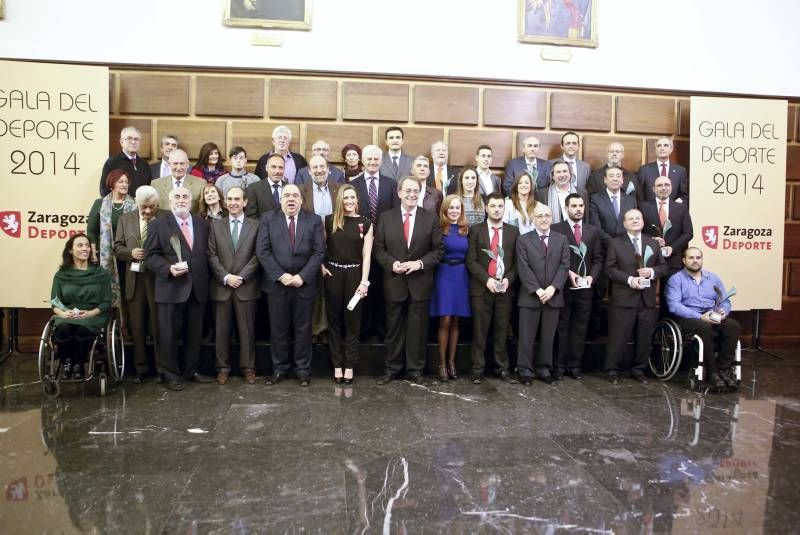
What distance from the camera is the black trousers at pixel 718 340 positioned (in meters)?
4.82

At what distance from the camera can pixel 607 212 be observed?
216 inches

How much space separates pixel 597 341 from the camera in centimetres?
561

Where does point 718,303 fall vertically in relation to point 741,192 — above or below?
below

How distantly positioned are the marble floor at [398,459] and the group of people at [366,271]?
1.26 ft

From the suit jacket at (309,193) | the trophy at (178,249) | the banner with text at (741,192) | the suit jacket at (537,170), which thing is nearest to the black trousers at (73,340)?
the trophy at (178,249)

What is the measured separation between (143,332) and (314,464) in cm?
240

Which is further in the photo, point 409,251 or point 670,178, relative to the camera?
point 670,178

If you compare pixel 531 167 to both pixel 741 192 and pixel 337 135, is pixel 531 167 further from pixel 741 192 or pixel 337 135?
pixel 741 192

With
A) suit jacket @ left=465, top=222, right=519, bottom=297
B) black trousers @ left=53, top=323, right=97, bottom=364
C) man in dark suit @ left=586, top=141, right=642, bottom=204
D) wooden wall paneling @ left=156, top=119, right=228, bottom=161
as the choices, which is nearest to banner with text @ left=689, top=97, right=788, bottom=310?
man in dark suit @ left=586, top=141, right=642, bottom=204

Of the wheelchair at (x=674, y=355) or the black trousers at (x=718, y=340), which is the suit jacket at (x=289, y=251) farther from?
the black trousers at (x=718, y=340)

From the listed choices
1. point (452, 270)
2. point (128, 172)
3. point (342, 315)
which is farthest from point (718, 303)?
point (128, 172)

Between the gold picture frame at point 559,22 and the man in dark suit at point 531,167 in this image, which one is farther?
the gold picture frame at point 559,22

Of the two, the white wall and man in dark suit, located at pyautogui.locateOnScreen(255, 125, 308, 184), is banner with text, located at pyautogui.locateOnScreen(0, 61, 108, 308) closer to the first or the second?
the white wall

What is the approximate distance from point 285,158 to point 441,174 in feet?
4.51
